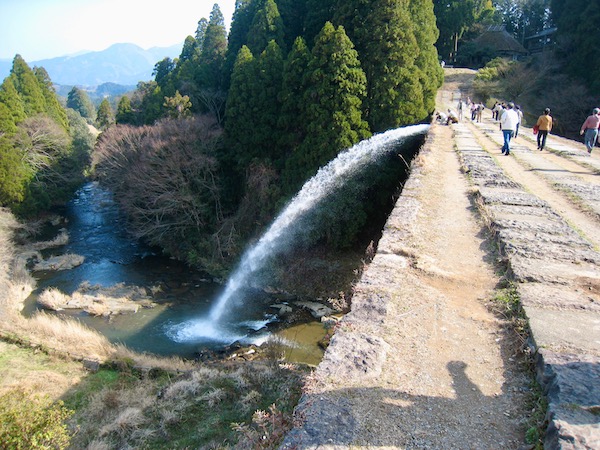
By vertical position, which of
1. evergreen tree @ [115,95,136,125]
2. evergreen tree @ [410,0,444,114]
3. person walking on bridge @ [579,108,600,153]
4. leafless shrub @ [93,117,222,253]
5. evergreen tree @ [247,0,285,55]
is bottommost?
leafless shrub @ [93,117,222,253]

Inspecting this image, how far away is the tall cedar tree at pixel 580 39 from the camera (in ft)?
81.9

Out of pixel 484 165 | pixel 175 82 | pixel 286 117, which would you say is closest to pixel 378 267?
pixel 484 165

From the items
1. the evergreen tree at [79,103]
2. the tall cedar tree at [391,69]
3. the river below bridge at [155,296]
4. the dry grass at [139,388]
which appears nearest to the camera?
the dry grass at [139,388]

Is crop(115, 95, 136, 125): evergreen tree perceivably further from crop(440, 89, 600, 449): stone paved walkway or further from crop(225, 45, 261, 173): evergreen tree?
crop(440, 89, 600, 449): stone paved walkway

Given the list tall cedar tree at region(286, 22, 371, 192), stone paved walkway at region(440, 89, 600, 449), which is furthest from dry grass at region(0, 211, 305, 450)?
tall cedar tree at region(286, 22, 371, 192)

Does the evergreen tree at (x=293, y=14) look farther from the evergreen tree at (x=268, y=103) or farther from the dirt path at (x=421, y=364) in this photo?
the dirt path at (x=421, y=364)

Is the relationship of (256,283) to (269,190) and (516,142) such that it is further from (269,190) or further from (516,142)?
(516,142)

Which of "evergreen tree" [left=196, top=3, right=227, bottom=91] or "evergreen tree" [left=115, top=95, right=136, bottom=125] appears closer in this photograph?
"evergreen tree" [left=196, top=3, right=227, bottom=91]

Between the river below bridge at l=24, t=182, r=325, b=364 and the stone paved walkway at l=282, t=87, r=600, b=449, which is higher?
the stone paved walkway at l=282, t=87, r=600, b=449

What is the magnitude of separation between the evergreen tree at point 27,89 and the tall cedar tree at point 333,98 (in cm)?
2421

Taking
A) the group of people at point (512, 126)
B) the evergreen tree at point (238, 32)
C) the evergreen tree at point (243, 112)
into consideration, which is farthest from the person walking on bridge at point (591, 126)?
the evergreen tree at point (238, 32)

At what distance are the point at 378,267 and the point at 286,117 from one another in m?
13.9

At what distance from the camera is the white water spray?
47.8ft

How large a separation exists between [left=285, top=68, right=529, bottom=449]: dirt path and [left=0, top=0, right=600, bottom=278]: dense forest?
418 inches
